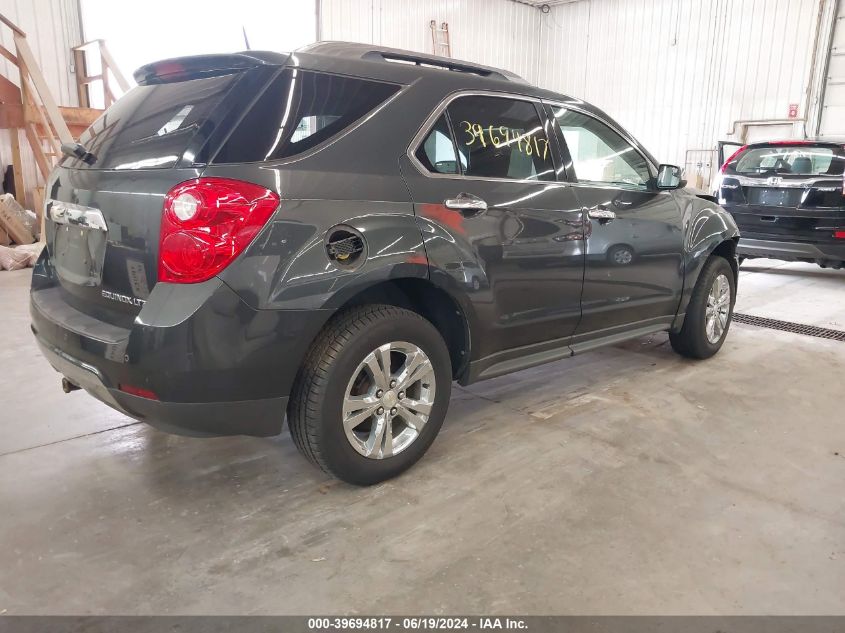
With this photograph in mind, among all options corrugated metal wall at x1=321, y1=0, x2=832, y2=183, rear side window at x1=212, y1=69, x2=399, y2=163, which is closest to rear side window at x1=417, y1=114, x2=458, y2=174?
rear side window at x1=212, y1=69, x2=399, y2=163

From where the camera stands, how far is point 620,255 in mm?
3207

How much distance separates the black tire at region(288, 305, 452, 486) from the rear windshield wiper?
1077 millimetres

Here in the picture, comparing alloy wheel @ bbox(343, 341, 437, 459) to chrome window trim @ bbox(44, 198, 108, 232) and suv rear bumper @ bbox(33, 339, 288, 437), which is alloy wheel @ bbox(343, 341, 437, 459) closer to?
suv rear bumper @ bbox(33, 339, 288, 437)

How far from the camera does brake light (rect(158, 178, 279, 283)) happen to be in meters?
1.88

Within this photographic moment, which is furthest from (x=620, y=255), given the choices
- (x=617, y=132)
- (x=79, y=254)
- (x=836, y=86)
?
(x=836, y=86)

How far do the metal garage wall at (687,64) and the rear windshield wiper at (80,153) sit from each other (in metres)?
12.8

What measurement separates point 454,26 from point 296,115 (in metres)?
13.5

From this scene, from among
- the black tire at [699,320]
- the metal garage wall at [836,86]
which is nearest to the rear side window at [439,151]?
the black tire at [699,320]

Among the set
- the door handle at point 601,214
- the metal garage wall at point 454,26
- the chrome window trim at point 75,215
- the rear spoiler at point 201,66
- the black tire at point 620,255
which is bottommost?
the black tire at point 620,255

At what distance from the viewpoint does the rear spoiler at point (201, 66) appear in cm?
209

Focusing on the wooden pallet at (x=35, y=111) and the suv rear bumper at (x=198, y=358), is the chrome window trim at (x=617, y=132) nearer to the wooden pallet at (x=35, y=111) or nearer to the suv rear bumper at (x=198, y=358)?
the suv rear bumper at (x=198, y=358)

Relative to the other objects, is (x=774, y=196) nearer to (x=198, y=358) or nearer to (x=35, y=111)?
(x=198, y=358)

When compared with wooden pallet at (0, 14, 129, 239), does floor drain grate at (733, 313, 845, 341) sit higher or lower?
lower

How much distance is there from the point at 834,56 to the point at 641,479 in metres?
12.1
